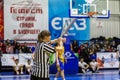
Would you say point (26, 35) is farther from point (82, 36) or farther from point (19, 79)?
point (19, 79)

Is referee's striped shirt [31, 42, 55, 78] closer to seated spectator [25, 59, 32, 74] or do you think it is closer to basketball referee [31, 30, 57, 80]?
→ basketball referee [31, 30, 57, 80]

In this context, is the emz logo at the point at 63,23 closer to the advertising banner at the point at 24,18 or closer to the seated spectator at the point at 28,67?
the advertising banner at the point at 24,18

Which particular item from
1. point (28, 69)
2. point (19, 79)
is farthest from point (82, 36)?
point (19, 79)

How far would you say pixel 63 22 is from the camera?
82.7ft

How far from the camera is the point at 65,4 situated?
25.1 meters

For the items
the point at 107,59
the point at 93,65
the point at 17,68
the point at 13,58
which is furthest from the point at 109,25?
the point at 17,68

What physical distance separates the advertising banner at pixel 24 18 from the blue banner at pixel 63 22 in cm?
51

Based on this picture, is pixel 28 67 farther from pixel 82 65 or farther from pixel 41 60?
pixel 41 60

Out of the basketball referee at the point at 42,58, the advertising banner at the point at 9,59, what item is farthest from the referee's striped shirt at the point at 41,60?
the advertising banner at the point at 9,59

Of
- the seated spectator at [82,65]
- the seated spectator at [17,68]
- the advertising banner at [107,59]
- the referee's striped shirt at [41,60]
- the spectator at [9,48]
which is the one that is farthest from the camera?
the advertising banner at [107,59]

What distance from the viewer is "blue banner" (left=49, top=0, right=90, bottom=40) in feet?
81.8

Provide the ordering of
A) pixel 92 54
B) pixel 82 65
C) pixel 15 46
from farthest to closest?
pixel 15 46 < pixel 92 54 < pixel 82 65

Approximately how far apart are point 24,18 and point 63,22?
298 centimetres

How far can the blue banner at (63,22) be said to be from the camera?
24938mm
